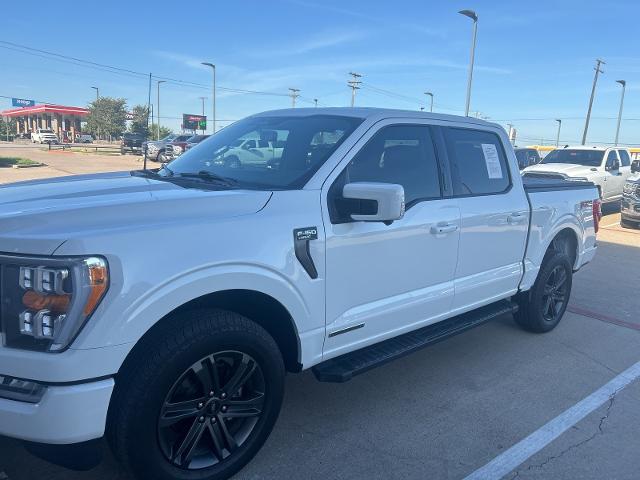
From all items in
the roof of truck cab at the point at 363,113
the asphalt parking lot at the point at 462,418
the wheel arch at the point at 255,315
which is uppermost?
the roof of truck cab at the point at 363,113

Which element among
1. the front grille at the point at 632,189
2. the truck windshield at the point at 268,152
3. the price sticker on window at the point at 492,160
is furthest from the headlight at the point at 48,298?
the front grille at the point at 632,189

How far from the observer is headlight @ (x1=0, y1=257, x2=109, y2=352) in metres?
2.13

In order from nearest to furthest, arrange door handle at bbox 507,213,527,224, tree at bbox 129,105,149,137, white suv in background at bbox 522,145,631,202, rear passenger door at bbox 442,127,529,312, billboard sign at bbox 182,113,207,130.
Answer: rear passenger door at bbox 442,127,529,312 < door handle at bbox 507,213,527,224 < white suv in background at bbox 522,145,631,202 < billboard sign at bbox 182,113,207,130 < tree at bbox 129,105,149,137

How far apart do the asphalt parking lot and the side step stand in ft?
1.42

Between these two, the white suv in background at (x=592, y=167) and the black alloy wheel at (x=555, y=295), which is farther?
the white suv in background at (x=592, y=167)

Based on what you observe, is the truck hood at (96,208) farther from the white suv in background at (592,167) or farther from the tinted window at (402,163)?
the white suv in background at (592,167)

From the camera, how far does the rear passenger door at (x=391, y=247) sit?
3092 mm

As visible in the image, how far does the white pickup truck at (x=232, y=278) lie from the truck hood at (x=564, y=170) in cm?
1011

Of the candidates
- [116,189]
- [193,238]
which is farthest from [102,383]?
[116,189]

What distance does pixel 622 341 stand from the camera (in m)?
5.21

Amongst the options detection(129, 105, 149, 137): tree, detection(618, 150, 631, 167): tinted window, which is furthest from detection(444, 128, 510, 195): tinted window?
detection(129, 105, 149, 137): tree

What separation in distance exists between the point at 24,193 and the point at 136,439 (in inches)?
56.3

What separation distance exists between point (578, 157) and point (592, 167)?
835 mm

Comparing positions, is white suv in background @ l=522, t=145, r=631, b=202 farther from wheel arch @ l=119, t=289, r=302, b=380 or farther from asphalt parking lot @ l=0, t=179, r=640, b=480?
wheel arch @ l=119, t=289, r=302, b=380
